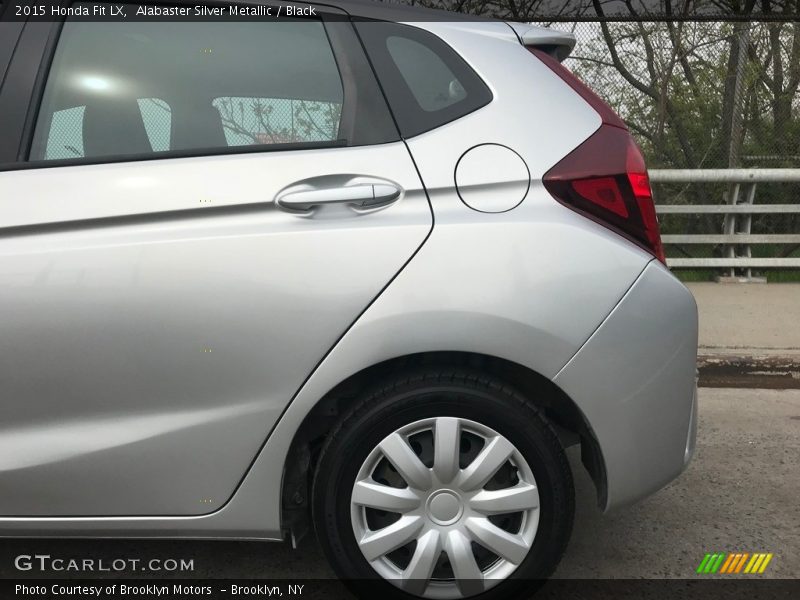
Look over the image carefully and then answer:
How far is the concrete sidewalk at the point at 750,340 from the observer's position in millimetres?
5145

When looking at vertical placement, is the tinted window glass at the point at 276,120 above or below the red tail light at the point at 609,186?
above

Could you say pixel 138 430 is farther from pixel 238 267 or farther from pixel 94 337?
pixel 238 267

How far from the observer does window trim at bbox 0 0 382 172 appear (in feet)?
7.36

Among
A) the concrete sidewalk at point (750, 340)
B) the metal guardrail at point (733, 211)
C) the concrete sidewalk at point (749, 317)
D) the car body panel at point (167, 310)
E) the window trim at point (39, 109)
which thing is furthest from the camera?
the metal guardrail at point (733, 211)

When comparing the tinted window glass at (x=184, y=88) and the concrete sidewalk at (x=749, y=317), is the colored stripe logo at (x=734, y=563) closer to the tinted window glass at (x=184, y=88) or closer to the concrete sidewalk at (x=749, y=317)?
the tinted window glass at (x=184, y=88)

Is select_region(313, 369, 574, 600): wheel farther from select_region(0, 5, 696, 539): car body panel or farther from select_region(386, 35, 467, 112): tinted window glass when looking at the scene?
select_region(386, 35, 467, 112): tinted window glass

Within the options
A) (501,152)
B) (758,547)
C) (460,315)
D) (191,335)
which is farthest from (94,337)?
(758,547)

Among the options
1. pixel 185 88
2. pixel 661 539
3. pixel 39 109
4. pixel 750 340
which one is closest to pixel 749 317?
pixel 750 340

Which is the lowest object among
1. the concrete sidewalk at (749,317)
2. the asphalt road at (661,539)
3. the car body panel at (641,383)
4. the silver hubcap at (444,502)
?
the concrete sidewalk at (749,317)

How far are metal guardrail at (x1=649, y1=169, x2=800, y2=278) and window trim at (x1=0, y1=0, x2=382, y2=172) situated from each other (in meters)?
5.73

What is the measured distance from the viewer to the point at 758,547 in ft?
9.27

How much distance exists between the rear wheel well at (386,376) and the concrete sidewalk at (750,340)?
3090 mm

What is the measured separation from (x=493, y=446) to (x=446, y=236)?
22.0 inches

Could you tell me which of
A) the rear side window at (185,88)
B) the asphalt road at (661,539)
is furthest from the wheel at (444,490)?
the rear side window at (185,88)
